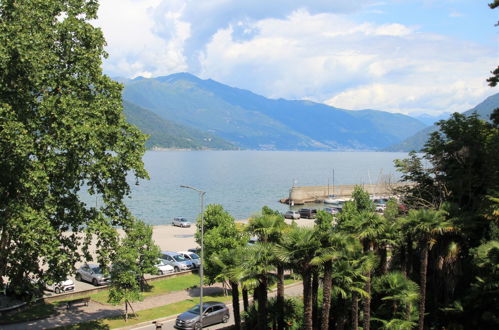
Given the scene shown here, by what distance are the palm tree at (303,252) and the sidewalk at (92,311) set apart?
15.2 meters

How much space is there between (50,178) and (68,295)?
47.9ft

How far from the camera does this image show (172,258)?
4534 centimetres

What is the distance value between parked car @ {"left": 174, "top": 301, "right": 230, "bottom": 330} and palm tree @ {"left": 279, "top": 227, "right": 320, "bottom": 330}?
9.18m

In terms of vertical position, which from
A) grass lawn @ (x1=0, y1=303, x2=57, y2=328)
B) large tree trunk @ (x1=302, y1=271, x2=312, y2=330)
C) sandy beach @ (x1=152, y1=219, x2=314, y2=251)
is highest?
large tree trunk @ (x1=302, y1=271, x2=312, y2=330)

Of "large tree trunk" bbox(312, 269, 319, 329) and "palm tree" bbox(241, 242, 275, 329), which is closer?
"palm tree" bbox(241, 242, 275, 329)

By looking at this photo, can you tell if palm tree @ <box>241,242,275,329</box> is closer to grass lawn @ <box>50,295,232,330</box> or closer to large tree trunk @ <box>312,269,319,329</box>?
large tree trunk @ <box>312,269,319,329</box>

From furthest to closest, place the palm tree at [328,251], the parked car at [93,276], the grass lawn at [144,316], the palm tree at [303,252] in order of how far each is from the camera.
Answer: the parked car at [93,276] → the grass lawn at [144,316] → the palm tree at [303,252] → the palm tree at [328,251]

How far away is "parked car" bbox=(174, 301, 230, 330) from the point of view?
26406 millimetres

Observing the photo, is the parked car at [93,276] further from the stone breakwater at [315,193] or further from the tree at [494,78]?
the stone breakwater at [315,193]

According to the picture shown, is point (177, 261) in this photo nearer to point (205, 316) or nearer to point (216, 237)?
point (216, 237)

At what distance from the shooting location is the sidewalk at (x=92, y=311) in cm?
2673

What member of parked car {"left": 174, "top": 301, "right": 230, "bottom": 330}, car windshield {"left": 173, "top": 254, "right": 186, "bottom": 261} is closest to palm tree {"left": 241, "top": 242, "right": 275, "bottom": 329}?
parked car {"left": 174, "top": 301, "right": 230, "bottom": 330}

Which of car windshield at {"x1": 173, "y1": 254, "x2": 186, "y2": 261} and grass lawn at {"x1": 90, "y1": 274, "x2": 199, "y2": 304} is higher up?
car windshield at {"x1": 173, "y1": 254, "x2": 186, "y2": 261}

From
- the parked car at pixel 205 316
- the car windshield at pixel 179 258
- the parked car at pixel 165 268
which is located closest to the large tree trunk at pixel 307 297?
the parked car at pixel 205 316
